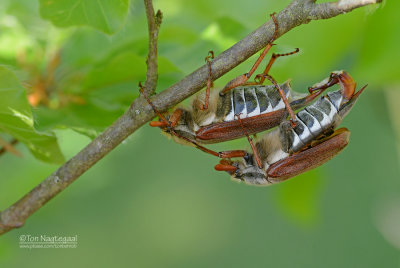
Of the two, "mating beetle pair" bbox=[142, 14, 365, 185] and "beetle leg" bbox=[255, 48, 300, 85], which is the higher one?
"beetle leg" bbox=[255, 48, 300, 85]

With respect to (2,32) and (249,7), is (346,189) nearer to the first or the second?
(249,7)

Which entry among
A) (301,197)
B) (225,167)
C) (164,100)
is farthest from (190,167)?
(164,100)

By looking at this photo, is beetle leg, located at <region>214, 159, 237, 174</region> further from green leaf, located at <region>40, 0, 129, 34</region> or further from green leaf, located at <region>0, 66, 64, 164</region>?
green leaf, located at <region>40, 0, 129, 34</region>

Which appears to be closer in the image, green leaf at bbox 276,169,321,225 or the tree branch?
the tree branch

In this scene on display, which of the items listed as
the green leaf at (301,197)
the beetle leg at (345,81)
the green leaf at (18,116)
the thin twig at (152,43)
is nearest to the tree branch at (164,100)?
the thin twig at (152,43)

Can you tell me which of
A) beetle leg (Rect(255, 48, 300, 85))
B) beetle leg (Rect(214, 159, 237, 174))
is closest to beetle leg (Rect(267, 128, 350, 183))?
beetle leg (Rect(214, 159, 237, 174))

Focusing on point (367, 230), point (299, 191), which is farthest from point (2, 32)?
point (367, 230)

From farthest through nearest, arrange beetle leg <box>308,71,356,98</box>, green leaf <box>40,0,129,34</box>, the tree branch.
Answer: beetle leg <box>308,71,356,98</box> < green leaf <box>40,0,129,34</box> < the tree branch
